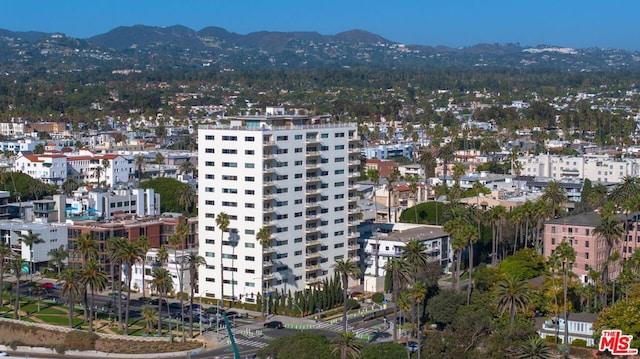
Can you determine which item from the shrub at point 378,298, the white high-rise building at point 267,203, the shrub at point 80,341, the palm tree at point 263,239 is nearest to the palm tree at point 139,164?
the white high-rise building at point 267,203

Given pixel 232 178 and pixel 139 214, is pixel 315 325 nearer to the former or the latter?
pixel 232 178

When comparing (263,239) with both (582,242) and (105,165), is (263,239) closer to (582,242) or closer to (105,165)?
(582,242)

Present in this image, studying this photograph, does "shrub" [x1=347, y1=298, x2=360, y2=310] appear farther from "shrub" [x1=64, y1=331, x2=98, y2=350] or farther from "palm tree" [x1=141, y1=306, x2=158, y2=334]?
"shrub" [x1=64, y1=331, x2=98, y2=350]

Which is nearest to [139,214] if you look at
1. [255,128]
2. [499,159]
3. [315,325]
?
[255,128]

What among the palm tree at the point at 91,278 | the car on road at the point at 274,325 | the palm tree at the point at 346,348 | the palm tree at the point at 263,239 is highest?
the palm tree at the point at 263,239

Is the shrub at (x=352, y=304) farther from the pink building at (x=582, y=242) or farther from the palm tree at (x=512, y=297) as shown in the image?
the pink building at (x=582, y=242)
